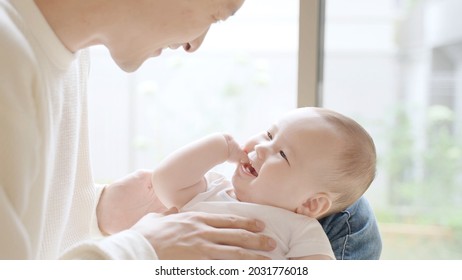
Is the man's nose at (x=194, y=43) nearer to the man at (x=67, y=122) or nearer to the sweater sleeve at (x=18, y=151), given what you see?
the man at (x=67, y=122)

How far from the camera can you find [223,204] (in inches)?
55.0

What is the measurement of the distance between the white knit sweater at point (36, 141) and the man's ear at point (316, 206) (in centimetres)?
39

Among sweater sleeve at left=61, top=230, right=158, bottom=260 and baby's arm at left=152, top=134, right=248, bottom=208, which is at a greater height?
baby's arm at left=152, top=134, right=248, bottom=208

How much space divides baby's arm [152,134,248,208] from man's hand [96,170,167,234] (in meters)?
0.12

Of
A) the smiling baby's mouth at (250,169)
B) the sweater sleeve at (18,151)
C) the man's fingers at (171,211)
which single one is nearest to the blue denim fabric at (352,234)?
the smiling baby's mouth at (250,169)

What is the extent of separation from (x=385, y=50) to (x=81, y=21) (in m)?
1.31

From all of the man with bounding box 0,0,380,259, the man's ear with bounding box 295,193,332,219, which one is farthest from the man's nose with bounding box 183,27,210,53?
the man's ear with bounding box 295,193,332,219

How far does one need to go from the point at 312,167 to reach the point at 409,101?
1.02 meters

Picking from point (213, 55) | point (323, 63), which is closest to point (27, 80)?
point (323, 63)

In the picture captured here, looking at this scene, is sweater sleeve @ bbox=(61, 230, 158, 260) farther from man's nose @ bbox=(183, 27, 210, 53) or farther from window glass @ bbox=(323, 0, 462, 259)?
window glass @ bbox=(323, 0, 462, 259)

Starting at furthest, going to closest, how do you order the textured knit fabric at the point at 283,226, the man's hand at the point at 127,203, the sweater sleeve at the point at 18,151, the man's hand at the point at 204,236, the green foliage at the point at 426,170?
the green foliage at the point at 426,170 → the man's hand at the point at 127,203 → the textured knit fabric at the point at 283,226 → the man's hand at the point at 204,236 → the sweater sleeve at the point at 18,151

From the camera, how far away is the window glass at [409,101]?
2121 millimetres

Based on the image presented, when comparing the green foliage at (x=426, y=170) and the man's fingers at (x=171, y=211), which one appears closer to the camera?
the man's fingers at (x=171, y=211)

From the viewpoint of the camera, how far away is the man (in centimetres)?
113
